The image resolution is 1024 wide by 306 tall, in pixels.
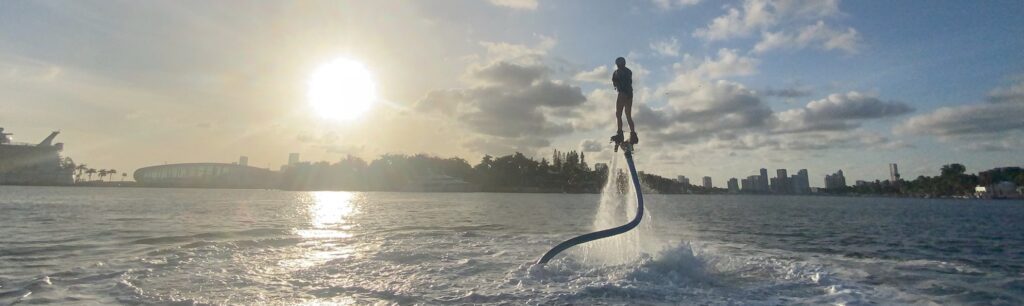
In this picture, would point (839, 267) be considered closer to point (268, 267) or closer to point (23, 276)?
point (268, 267)

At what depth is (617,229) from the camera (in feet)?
44.6

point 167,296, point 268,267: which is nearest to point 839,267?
point 268,267

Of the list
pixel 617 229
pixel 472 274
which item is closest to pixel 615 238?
pixel 617 229

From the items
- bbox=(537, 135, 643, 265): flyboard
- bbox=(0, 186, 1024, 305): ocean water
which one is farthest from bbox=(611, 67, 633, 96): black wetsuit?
bbox=(0, 186, 1024, 305): ocean water

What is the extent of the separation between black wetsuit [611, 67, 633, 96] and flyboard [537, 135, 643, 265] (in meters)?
1.55

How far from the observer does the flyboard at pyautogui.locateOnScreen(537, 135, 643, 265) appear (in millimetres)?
13664

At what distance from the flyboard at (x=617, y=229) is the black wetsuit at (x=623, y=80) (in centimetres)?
155

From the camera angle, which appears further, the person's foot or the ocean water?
the person's foot

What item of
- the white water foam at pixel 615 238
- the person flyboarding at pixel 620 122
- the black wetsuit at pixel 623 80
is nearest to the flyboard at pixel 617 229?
the person flyboarding at pixel 620 122

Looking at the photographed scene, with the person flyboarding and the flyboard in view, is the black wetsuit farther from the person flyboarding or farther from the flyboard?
the flyboard

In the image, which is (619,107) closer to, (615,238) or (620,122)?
(620,122)

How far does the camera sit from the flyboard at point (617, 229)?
13664 millimetres

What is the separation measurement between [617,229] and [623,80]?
4333 millimetres

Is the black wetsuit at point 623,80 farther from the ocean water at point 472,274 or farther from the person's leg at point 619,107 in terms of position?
the ocean water at point 472,274
